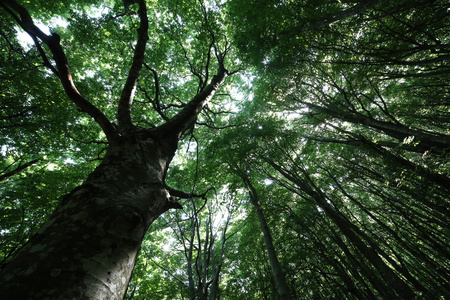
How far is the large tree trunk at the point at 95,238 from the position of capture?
28.5 inches

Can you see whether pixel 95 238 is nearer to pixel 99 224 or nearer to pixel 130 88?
pixel 99 224

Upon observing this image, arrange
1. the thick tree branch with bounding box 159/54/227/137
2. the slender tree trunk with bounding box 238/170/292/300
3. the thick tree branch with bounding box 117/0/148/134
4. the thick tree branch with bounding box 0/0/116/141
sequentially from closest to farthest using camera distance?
the thick tree branch with bounding box 0/0/116/141, the thick tree branch with bounding box 117/0/148/134, the thick tree branch with bounding box 159/54/227/137, the slender tree trunk with bounding box 238/170/292/300

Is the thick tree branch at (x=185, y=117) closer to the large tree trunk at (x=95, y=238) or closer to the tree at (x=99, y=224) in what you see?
the tree at (x=99, y=224)

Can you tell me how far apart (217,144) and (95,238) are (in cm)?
567

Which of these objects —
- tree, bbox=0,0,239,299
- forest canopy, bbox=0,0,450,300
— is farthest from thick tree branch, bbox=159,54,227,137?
tree, bbox=0,0,239,299

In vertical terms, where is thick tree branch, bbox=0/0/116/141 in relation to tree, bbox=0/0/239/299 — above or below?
above

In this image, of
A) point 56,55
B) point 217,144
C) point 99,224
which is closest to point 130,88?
point 56,55

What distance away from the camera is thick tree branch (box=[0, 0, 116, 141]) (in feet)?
5.25

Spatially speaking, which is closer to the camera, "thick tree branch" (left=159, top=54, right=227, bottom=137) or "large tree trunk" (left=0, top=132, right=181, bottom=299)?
"large tree trunk" (left=0, top=132, right=181, bottom=299)

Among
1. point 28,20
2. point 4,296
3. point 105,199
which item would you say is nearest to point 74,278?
point 4,296

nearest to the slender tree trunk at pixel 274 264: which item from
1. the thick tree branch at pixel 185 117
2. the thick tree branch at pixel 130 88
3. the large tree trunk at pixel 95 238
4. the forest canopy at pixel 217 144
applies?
the forest canopy at pixel 217 144

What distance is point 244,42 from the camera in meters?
4.91

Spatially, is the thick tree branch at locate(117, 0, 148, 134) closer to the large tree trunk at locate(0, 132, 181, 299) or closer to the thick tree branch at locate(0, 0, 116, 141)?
the thick tree branch at locate(0, 0, 116, 141)

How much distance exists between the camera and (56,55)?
5.44 feet
